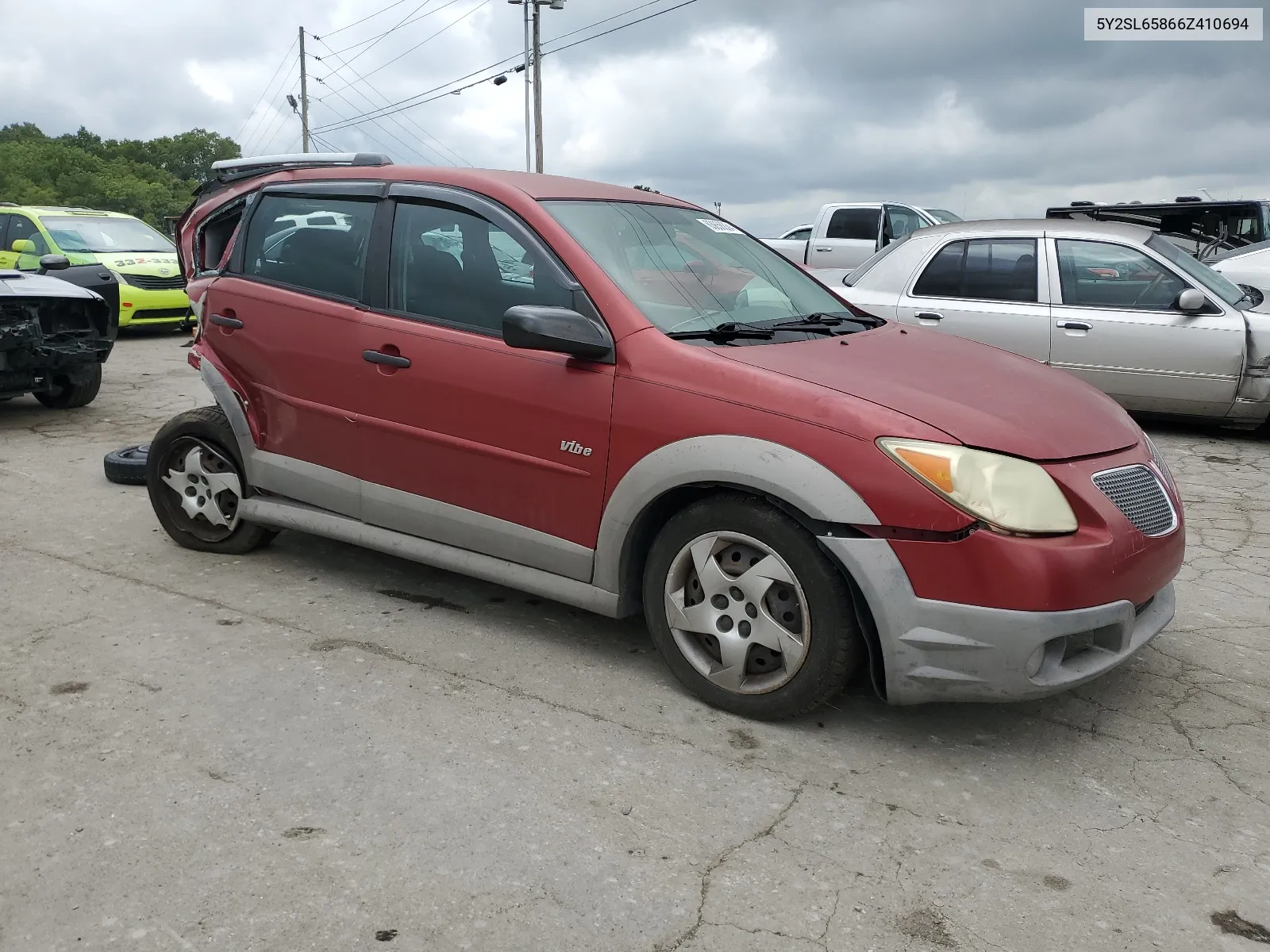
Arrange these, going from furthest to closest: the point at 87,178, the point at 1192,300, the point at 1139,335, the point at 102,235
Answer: the point at 87,178 → the point at 102,235 → the point at 1139,335 → the point at 1192,300

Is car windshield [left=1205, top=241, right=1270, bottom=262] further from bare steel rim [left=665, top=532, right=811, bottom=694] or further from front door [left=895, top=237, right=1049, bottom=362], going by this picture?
bare steel rim [left=665, top=532, right=811, bottom=694]

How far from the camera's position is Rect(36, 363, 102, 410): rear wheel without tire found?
28.3 feet

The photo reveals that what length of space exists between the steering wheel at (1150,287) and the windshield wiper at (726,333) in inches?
206

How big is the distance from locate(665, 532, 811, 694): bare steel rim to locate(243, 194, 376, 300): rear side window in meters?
1.82

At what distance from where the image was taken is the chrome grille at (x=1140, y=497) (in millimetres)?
3170

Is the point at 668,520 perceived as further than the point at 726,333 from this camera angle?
No

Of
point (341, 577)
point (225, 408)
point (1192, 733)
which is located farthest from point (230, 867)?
point (1192, 733)

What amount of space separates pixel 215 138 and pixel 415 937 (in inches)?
3351

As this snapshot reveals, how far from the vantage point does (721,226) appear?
15.1 ft

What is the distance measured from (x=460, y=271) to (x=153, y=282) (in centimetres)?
1116

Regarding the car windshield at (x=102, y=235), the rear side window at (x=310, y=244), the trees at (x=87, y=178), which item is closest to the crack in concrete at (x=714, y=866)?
the rear side window at (x=310, y=244)

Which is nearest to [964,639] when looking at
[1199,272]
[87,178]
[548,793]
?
[548,793]

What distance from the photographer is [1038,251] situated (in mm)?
8078

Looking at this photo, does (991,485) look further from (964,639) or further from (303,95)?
(303,95)
